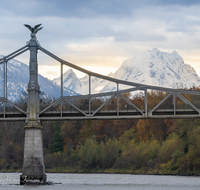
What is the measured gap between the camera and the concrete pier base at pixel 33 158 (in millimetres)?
71000

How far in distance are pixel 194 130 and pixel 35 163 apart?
31383 mm

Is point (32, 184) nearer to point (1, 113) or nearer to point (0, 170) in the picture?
point (1, 113)

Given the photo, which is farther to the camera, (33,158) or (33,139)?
(33,139)

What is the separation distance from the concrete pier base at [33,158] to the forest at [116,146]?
30.4 m

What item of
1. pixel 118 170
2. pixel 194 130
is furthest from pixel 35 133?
pixel 118 170

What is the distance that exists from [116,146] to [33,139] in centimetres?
5702

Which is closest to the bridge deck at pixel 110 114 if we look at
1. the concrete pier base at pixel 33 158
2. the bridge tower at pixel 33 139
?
the bridge tower at pixel 33 139

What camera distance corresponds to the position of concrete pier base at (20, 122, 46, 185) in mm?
71000

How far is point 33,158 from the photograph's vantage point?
7138 centimetres

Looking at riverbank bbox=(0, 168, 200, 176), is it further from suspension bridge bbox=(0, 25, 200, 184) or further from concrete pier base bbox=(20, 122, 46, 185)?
→ concrete pier base bbox=(20, 122, 46, 185)

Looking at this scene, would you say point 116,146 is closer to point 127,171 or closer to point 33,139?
point 127,171

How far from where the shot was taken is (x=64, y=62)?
254 ft

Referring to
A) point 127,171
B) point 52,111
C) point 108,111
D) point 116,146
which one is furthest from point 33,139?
point 116,146

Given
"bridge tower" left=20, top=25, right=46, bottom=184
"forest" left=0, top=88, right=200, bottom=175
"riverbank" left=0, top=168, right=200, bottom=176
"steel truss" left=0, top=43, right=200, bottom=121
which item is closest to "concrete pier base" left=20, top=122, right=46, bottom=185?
"bridge tower" left=20, top=25, right=46, bottom=184
